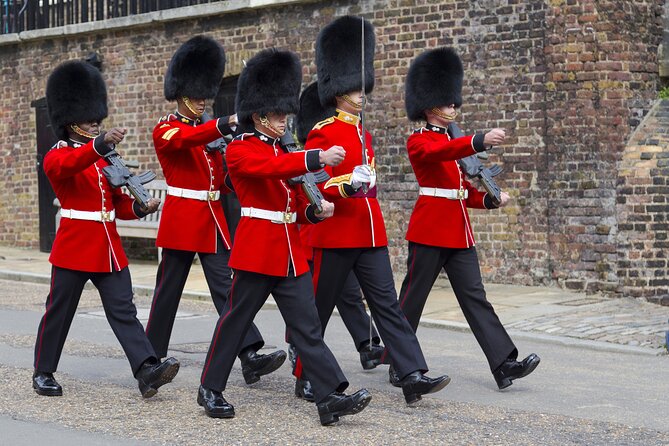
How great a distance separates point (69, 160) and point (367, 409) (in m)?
2.14

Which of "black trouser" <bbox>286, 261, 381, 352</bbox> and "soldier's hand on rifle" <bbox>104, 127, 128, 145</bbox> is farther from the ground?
"soldier's hand on rifle" <bbox>104, 127, 128, 145</bbox>

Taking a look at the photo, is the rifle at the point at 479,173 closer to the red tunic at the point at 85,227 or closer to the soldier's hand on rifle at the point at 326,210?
the soldier's hand on rifle at the point at 326,210

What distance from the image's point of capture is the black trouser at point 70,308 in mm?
7562

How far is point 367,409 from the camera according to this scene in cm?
724

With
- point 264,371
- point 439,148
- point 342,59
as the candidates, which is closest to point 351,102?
point 342,59

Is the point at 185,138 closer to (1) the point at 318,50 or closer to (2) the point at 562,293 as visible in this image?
(1) the point at 318,50

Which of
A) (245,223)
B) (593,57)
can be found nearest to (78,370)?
(245,223)

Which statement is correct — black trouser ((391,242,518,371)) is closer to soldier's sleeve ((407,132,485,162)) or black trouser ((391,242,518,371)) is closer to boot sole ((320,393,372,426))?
soldier's sleeve ((407,132,485,162))

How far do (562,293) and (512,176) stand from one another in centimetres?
140

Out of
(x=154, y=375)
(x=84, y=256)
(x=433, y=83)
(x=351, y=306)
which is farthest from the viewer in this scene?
(x=351, y=306)

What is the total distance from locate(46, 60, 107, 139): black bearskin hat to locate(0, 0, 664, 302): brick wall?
6.07 meters

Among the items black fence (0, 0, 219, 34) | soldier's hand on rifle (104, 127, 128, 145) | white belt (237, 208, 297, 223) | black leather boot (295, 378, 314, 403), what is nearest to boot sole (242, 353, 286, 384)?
black leather boot (295, 378, 314, 403)

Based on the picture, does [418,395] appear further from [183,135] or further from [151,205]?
[183,135]

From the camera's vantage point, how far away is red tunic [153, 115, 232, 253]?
8102 millimetres
